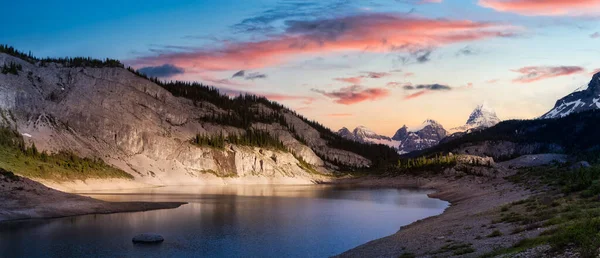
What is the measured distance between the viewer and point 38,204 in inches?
2857

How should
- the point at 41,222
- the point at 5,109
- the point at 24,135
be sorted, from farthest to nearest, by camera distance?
the point at 5,109, the point at 24,135, the point at 41,222

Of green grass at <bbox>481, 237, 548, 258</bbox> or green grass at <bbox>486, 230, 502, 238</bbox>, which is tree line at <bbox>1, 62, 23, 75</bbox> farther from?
green grass at <bbox>481, 237, 548, 258</bbox>

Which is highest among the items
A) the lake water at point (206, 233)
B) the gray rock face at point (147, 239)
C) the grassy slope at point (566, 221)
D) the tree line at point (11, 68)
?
the tree line at point (11, 68)

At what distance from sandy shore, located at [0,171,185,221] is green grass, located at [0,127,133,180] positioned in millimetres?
52115

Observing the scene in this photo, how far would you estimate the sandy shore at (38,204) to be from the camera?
225 feet

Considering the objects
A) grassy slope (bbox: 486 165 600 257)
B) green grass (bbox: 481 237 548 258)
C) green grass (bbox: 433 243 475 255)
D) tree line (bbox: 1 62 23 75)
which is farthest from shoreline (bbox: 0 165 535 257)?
tree line (bbox: 1 62 23 75)

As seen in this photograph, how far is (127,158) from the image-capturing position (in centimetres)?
19012

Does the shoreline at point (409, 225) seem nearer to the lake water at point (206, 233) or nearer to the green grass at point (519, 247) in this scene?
the green grass at point (519, 247)

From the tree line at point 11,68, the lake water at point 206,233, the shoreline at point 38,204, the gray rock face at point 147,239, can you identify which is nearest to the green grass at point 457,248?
the lake water at point 206,233

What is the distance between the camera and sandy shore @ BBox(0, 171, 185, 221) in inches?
2702

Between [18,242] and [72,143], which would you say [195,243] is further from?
[72,143]

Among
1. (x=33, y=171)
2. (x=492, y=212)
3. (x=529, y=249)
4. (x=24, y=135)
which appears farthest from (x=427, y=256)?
(x=24, y=135)

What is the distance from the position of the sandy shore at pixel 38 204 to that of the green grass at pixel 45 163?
5211cm

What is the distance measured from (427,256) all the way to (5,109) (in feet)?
575
